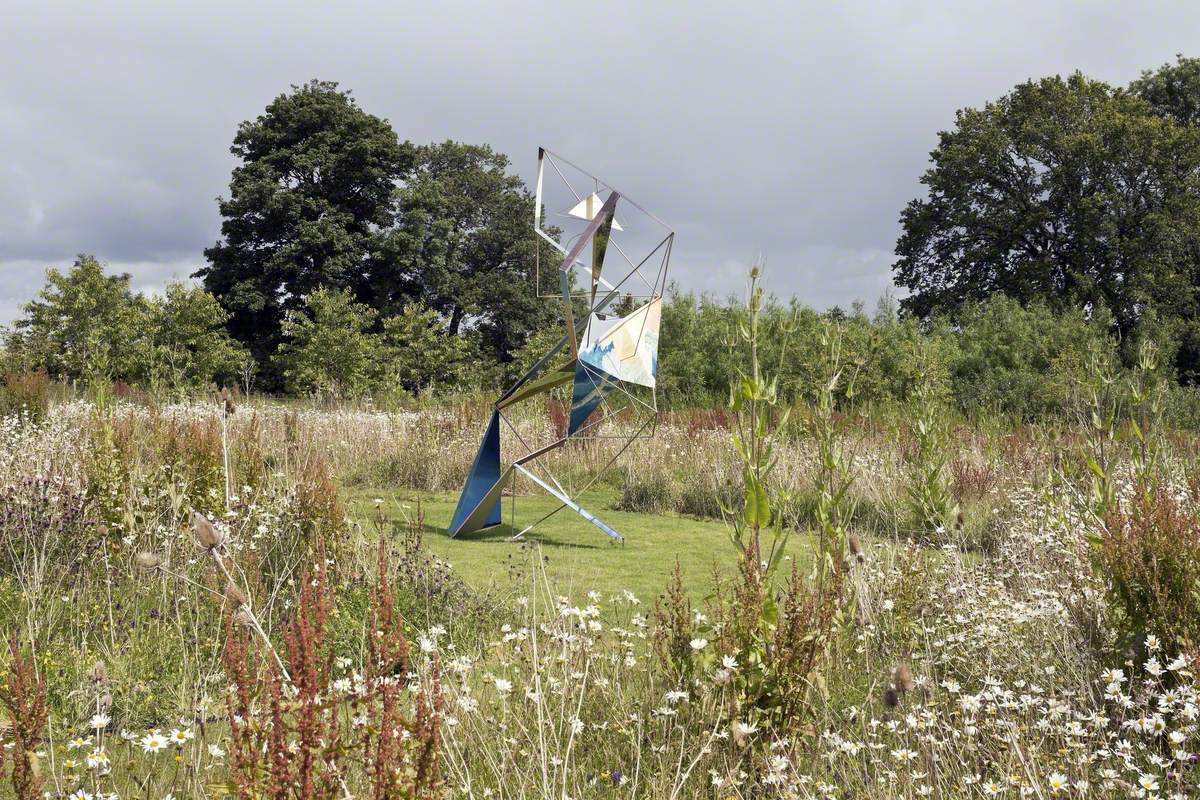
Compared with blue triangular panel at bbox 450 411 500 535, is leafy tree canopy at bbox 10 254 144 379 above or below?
above

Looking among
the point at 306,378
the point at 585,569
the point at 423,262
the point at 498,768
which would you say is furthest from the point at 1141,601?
the point at 423,262

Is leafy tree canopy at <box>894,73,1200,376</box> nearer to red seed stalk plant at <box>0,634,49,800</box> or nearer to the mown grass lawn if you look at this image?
the mown grass lawn

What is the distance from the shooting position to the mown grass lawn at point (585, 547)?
5.82 metres

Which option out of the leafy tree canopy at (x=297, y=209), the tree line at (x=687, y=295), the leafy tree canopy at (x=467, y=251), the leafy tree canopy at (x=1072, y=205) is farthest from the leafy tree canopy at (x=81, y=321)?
the leafy tree canopy at (x=1072, y=205)

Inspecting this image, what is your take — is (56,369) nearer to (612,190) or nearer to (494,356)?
(494,356)

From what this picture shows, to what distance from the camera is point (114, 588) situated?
5.05 m

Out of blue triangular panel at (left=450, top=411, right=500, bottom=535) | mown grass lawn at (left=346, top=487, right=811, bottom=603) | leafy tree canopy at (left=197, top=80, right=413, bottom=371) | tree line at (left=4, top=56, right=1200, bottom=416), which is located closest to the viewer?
mown grass lawn at (left=346, top=487, right=811, bottom=603)

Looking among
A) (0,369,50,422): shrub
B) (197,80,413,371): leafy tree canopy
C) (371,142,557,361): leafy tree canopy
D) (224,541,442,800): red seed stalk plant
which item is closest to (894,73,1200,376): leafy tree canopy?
(371,142,557,361): leafy tree canopy

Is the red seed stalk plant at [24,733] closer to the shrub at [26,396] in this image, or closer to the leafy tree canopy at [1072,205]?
the shrub at [26,396]

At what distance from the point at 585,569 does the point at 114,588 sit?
9.41 feet

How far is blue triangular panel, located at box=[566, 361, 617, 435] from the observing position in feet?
21.7

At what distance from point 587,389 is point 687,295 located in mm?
22234

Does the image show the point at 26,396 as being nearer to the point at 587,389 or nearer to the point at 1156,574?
the point at 587,389

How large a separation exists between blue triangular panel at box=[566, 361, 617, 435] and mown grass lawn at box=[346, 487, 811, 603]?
3.39ft
